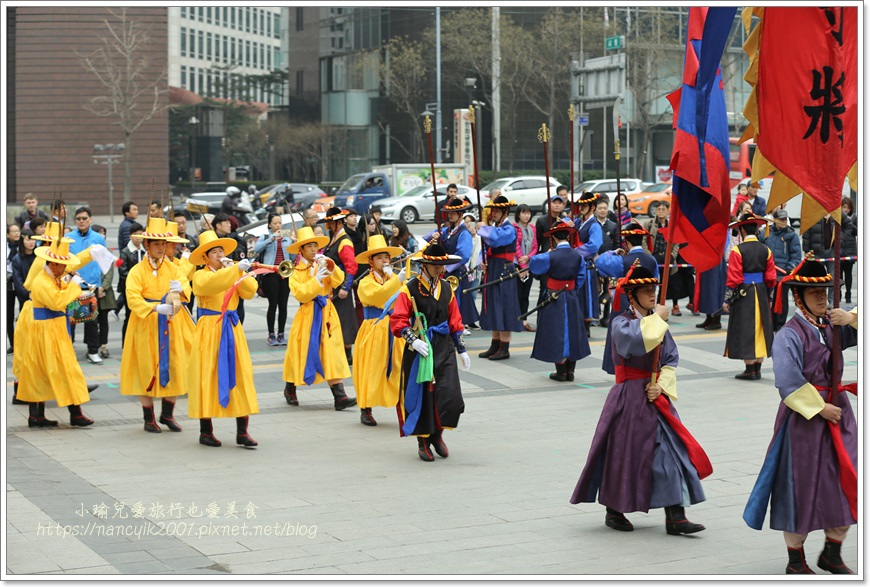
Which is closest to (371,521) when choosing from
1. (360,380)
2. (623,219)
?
(360,380)

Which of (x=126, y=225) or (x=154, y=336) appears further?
(x=126, y=225)

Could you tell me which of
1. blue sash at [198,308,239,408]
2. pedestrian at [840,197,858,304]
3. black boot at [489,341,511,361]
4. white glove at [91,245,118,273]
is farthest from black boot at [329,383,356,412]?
pedestrian at [840,197,858,304]

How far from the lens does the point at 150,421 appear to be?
10.8 m

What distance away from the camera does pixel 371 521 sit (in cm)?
766

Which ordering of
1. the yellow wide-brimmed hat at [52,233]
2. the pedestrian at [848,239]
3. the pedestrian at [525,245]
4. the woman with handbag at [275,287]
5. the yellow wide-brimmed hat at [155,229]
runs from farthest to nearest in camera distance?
the pedestrian at [848,239] < the pedestrian at [525,245] < the woman with handbag at [275,287] < the yellow wide-brimmed hat at [52,233] < the yellow wide-brimmed hat at [155,229]

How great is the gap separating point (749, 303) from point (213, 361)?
6327 mm

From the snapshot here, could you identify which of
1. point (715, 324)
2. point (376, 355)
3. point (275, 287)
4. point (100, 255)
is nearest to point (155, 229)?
point (100, 255)

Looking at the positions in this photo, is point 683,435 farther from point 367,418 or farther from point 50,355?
point 50,355

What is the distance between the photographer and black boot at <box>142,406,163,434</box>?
10727 millimetres

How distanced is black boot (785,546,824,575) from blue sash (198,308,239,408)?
497 centimetres

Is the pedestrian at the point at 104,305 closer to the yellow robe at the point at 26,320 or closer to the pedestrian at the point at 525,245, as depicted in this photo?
the yellow robe at the point at 26,320

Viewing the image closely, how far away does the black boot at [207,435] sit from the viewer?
1016cm

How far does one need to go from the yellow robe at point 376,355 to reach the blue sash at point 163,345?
1649mm

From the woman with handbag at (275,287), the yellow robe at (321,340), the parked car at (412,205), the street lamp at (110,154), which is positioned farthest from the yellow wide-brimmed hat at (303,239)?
the street lamp at (110,154)
